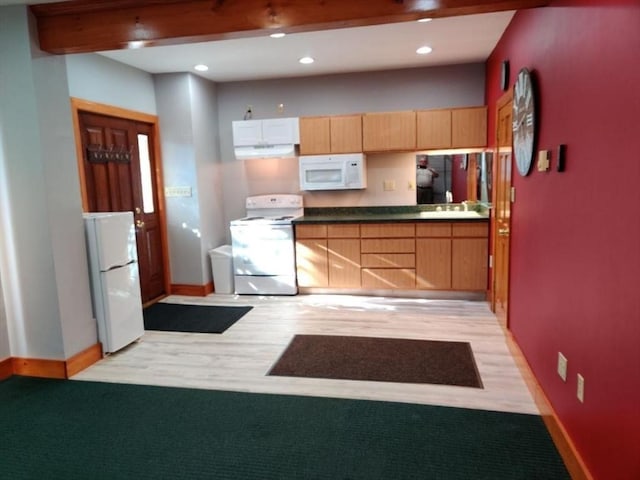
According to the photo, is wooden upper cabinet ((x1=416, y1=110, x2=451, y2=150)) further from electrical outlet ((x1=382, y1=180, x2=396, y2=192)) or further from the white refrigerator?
the white refrigerator

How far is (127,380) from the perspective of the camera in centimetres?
304

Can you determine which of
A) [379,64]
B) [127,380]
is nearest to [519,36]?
[379,64]

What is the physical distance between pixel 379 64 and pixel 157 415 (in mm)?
4012

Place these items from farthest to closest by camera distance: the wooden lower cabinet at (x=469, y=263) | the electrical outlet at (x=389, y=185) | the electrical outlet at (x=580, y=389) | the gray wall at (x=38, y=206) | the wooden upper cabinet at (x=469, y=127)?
the electrical outlet at (x=389, y=185)
the wooden upper cabinet at (x=469, y=127)
the wooden lower cabinet at (x=469, y=263)
the gray wall at (x=38, y=206)
the electrical outlet at (x=580, y=389)

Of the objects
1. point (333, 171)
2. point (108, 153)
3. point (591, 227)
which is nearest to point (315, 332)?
point (333, 171)

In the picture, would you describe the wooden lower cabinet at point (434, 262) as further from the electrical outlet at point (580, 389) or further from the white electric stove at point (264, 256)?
the electrical outlet at point (580, 389)

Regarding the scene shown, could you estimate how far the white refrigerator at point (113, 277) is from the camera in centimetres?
328

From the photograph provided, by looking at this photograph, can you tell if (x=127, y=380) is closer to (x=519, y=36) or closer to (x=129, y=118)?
(x=129, y=118)

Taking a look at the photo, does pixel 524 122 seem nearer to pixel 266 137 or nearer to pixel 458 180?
pixel 458 180

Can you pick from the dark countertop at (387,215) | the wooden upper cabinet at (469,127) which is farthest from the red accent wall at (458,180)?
the wooden upper cabinet at (469,127)

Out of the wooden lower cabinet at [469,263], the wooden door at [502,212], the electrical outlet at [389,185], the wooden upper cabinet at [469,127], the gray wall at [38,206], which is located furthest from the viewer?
the electrical outlet at [389,185]

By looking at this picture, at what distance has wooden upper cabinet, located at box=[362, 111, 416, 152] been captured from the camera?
4.81 meters

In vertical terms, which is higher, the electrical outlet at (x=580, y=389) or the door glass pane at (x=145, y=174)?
the door glass pane at (x=145, y=174)

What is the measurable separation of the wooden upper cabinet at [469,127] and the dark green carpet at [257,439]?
3.11 metres
